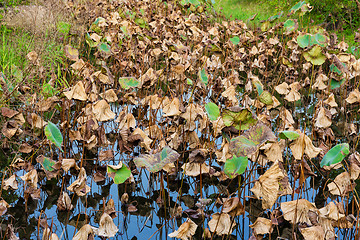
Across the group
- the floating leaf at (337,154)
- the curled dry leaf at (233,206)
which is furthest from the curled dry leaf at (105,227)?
the floating leaf at (337,154)

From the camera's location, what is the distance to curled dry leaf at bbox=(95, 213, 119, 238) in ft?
4.87

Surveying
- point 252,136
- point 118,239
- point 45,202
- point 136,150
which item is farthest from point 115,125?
point 252,136

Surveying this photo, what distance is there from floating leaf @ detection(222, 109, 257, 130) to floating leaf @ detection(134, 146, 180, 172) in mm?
242

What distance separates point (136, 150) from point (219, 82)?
701mm

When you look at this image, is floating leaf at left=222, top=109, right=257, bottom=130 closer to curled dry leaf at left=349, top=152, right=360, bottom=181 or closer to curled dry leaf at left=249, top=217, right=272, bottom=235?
curled dry leaf at left=249, top=217, right=272, bottom=235

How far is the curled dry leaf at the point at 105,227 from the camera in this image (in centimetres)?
148

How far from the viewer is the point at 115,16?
4.14 metres

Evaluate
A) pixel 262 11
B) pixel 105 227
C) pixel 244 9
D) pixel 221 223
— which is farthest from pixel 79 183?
pixel 244 9

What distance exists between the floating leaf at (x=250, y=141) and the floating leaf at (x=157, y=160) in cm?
27

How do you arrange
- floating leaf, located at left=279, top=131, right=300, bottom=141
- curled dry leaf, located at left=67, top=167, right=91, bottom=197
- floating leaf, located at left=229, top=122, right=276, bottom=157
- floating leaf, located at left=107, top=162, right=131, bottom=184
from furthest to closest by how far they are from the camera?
1. curled dry leaf, located at left=67, top=167, right=91, bottom=197
2. floating leaf, located at left=107, top=162, right=131, bottom=184
3. floating leaf, located at left=279, top=131, right=300, bottom=141
4. floating leaf, located at left=229, top=122, right=276, bottom=157

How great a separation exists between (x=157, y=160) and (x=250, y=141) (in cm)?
Result: 41

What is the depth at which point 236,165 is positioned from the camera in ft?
5.16

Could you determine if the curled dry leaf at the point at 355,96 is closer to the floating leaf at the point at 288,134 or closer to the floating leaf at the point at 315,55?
the floating leaf at the point at 315,55

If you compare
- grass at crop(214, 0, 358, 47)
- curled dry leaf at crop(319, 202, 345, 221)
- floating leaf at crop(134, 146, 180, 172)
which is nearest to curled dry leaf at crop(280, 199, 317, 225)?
curled dry leaf at crop(319, 202, 345, 221)
